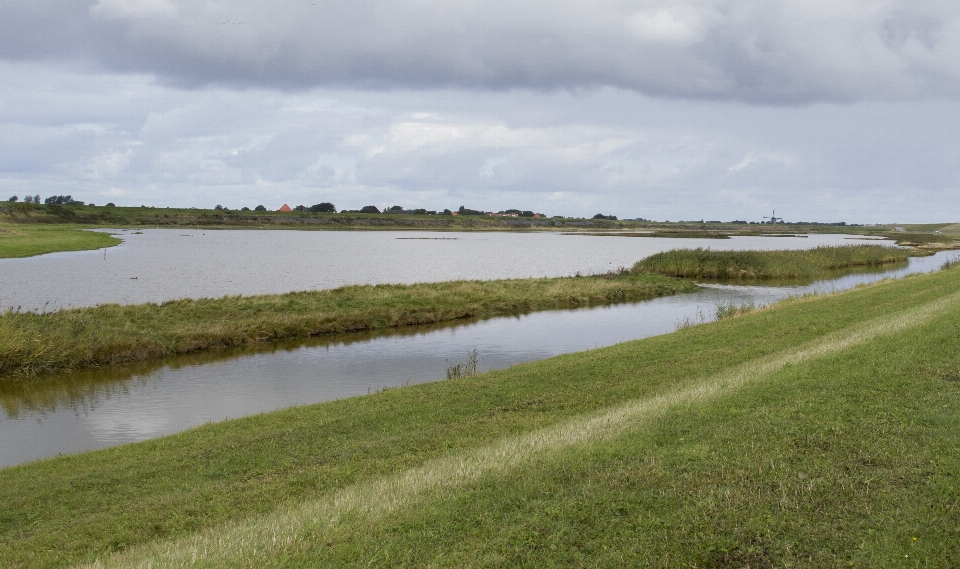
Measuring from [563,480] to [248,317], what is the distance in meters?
23.9

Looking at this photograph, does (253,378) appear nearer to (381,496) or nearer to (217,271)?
(381,496)

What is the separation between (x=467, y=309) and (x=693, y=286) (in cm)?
2107

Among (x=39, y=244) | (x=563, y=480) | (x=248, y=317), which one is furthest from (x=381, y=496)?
(x=39, y=244)

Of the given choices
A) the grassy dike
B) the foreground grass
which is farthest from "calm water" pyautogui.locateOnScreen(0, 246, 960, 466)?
the foreground grass

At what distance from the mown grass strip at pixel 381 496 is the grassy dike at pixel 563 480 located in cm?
4

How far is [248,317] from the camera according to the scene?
29.1 m

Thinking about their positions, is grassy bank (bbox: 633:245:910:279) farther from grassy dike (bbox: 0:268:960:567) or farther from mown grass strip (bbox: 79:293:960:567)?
mown grass strip (bbox: 79:293:960:567)

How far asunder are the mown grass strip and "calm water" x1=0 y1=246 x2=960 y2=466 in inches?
349

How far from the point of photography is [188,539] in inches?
289

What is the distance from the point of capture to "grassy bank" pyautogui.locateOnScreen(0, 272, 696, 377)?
22031 millimetres

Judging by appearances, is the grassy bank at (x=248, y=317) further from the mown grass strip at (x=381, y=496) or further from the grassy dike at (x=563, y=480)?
the mown grass strip at (x=381, y=496)

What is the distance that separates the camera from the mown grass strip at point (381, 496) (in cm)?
635

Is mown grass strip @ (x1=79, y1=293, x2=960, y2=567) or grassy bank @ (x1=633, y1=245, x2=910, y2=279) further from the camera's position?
grassy bank @ (x1=633, y1=245, x2=910, y2=279)

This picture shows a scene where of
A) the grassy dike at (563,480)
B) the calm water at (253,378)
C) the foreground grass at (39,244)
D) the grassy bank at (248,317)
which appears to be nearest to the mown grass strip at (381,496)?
the grassy dike at (563,480)
